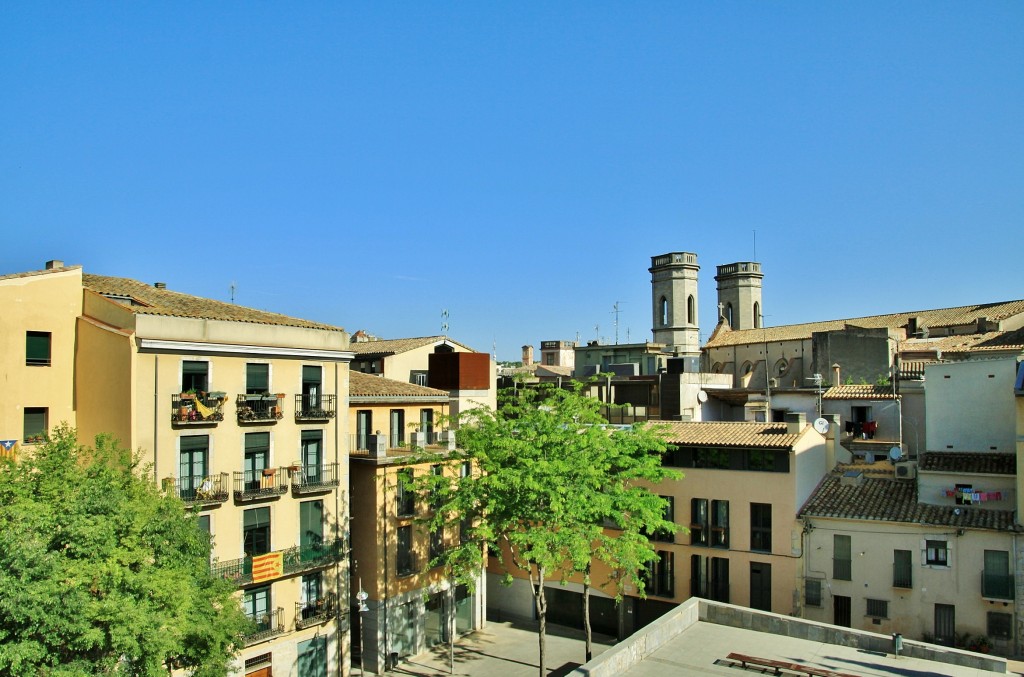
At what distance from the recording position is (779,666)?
19672 millimetres

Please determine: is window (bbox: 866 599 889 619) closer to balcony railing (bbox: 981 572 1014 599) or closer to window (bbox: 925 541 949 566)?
window (bbox: 925 541 949 566)

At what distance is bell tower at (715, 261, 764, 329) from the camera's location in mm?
104500

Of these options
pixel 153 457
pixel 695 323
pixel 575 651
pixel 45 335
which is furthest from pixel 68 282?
pixel 695 323

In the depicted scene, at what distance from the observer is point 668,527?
28.6 m

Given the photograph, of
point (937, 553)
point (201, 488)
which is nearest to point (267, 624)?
point (201, 488)

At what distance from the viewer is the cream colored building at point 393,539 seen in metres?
30.7

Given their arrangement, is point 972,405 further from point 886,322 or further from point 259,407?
point 886,322

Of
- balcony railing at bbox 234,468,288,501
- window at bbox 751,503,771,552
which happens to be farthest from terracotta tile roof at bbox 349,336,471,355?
window at bbox 751,503,771,552

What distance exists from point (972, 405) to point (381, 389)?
77.2 ft

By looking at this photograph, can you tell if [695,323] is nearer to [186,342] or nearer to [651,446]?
[651,446]

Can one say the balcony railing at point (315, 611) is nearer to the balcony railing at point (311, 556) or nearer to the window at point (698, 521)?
the balcony railing at point (311, 556)

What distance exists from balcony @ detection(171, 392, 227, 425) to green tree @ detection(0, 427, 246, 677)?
3349 millimetres

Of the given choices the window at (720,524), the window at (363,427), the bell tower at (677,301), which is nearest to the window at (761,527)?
the window at (720,524)

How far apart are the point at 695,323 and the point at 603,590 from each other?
242 feet
